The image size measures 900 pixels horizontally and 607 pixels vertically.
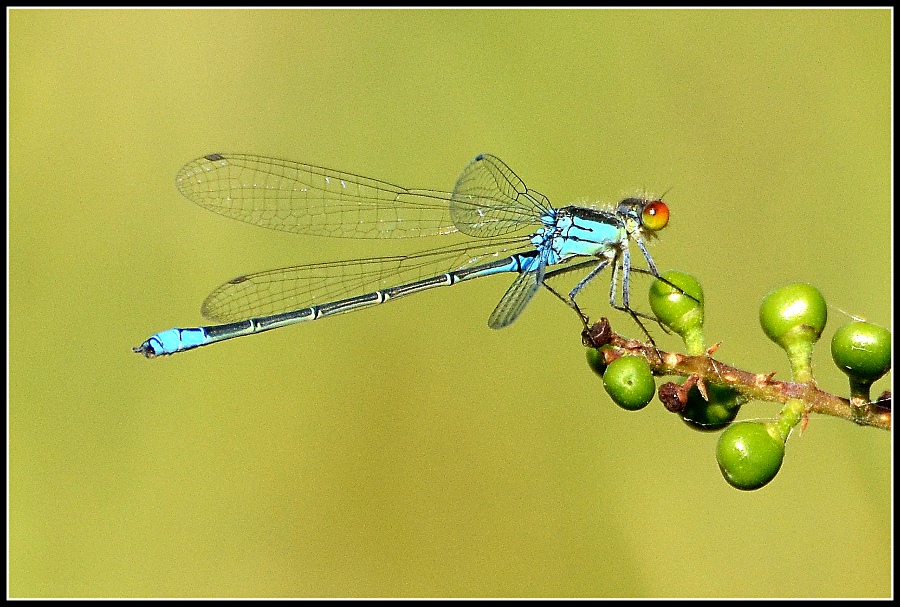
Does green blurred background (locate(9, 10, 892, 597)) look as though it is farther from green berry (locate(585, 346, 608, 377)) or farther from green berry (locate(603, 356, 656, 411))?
green berry (locate(603, 356, 656, 411))

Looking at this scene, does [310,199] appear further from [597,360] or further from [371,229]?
[597,360]

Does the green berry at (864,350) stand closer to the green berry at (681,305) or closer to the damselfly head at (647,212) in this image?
the green berry at (681,305)

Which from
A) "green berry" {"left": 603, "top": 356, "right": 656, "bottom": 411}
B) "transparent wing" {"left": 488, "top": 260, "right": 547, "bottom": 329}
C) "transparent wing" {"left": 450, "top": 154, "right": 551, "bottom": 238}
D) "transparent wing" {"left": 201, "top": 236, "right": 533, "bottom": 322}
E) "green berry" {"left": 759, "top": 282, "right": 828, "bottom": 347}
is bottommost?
"green berry" {"left": 603, "top": 356, "right": 656, "bottom": 411}

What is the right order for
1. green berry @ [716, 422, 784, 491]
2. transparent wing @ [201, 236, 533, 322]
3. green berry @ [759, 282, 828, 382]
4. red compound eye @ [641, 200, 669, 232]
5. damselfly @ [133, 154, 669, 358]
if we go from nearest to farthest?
green berry @ [716, 422, 784, 491] → green berry @ [759, 282, 828, 382] → red compound eye @ [641, 200, 669, 232] → damselfly @ [133, 154, 669, 358] → transparent wing @ [201, 236, 533, 322]

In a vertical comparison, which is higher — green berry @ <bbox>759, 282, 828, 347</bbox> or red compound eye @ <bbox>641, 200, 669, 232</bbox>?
red compound eye @ <bbox>641, 200, 669, 232</bbox>

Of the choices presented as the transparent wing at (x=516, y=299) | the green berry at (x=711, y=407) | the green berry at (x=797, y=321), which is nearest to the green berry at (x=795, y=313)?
the green berry at (x=797, y=321)

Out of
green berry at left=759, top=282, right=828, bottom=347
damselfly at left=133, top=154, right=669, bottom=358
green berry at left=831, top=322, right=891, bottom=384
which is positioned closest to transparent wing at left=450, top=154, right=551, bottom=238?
damselfly at left=133, top=154, right=669, bottom=358
